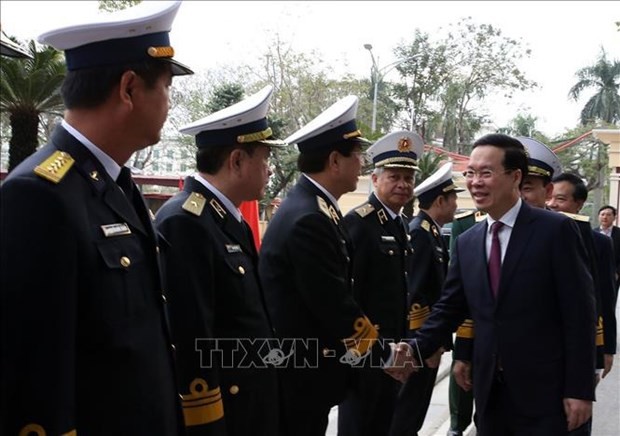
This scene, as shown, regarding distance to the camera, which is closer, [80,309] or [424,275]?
[80,309]

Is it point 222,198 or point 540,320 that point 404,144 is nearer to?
point 540,320

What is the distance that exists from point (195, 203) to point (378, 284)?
5.75 feet

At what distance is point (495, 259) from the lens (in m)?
3.23

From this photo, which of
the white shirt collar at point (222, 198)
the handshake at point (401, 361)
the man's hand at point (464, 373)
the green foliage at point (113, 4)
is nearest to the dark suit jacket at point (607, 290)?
the man's hand at point (464, 373)

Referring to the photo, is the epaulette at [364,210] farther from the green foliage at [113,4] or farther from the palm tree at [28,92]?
the green foliage at [113,4]

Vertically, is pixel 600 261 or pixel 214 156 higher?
pixel 214 156

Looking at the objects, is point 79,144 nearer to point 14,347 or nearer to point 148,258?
point 148,258

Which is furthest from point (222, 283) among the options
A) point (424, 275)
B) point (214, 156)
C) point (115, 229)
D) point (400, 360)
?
point (424, 275)

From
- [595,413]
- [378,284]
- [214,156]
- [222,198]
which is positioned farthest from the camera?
[595,413]

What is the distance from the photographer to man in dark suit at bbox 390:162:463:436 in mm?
4840

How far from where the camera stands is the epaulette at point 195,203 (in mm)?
2658

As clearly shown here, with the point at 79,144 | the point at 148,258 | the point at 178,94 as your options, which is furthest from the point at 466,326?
the point at 178,94

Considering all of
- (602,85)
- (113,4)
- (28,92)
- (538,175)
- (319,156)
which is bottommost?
(538,175)

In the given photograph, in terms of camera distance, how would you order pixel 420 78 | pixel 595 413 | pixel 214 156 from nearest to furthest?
pixel 214 156, pixel 595 413, pixel 420 78
